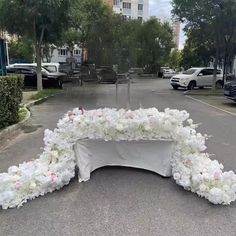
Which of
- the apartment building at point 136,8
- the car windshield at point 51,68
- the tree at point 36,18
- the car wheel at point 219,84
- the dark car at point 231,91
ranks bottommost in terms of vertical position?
the car wheel at point 219,84

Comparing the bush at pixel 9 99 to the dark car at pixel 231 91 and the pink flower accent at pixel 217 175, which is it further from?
the dark car at pixel 231 91

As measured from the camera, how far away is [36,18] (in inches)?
771

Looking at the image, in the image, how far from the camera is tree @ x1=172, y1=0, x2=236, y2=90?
20891mm

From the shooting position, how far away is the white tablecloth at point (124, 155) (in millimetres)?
5316

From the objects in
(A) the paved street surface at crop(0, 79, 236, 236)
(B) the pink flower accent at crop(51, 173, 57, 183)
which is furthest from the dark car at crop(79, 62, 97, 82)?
(B) the pink flower accent at crop(51, 173, 57, 183)

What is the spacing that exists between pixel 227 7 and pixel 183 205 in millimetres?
18446

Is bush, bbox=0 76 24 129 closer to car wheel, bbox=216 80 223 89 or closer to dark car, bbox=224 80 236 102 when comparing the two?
dark car, bbox=224 80 236 102

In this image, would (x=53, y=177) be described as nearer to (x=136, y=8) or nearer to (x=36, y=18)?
(x=36, y=18)

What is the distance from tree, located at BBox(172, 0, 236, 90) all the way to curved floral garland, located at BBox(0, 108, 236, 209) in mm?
17159

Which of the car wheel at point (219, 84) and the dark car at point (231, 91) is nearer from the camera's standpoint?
the dark car at point (231, 91)

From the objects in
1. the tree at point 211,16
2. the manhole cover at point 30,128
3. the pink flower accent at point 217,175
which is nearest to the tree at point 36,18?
the tree at point 211,16

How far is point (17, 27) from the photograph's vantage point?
2012 cm

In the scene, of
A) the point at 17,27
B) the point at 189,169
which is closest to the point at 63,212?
the point at 189,169

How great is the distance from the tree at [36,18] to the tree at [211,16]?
25.2 feet
